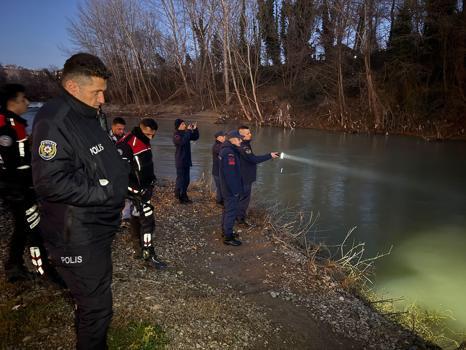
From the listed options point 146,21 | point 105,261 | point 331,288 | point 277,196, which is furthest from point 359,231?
point 146,21

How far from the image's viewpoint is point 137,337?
3.55 m

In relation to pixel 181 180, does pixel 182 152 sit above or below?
above

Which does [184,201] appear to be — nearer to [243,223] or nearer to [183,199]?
[183,199]

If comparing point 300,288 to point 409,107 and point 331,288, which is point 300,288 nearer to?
point 331,288

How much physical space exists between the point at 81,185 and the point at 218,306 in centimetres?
258

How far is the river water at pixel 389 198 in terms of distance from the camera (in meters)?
7.02

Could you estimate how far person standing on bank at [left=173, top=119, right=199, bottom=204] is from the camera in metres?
8.62

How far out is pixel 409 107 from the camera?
24688mm

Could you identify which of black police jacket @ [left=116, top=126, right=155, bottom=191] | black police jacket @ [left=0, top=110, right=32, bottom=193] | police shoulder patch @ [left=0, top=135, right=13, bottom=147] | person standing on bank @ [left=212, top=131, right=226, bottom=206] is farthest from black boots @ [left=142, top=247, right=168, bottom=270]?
person standing on bank @ [left=212, top=131, right=226, bottom=206]

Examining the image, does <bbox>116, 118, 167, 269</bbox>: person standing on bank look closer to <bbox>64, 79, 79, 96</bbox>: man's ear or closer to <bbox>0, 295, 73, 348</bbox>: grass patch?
<bbox>0, 295, 73, 348</bbox>: grass patch

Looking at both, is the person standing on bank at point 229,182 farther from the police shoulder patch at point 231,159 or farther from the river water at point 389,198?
the river water at point 389,198

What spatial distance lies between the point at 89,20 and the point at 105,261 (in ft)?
162

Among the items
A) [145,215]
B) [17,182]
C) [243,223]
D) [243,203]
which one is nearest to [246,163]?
[243,203]

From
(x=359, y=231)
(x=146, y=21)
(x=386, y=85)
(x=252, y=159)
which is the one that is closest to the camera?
(x=252, y=159)
